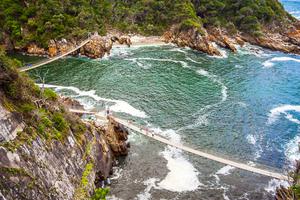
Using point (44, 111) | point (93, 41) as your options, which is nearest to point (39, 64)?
point (93, 41)

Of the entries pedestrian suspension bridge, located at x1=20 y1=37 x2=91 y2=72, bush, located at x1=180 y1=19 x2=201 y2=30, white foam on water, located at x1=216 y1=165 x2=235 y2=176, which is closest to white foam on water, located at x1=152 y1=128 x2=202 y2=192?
white foam on water, located at x1=216 y1=165 x2=235 y2=176

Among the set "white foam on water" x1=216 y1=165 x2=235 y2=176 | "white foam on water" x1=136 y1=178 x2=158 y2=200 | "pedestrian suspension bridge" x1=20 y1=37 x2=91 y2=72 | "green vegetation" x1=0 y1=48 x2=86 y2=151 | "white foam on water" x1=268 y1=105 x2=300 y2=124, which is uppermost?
"green vegetation" x1=0 y1=48 x2=86 y2=151

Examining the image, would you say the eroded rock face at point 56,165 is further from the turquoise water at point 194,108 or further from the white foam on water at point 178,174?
the white foam on water at point 178,174

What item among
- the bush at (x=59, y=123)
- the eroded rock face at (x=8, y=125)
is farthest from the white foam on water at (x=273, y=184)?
the eroded rock face at (x=8, y=125)

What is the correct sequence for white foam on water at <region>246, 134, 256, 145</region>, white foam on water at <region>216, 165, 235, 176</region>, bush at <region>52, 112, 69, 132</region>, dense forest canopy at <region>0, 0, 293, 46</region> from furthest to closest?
dense forest canopy at <region>0, 0, 293, 46</region> → white foam on water at <region>246, 134, 256, 145</region> → white foam on water at <region>216, 165, 235, 176</region> → bush at <region>52, 112, 69, 132</region>

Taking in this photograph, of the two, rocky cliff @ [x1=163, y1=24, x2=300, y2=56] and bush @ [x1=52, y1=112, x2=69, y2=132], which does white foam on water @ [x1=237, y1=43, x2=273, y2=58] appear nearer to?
rocky cliff @ [x1=163, y1=24, x2=300, y2=56]

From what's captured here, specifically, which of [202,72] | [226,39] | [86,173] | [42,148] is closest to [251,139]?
[86,173]

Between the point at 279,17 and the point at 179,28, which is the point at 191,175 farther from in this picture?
the point at 279,17
